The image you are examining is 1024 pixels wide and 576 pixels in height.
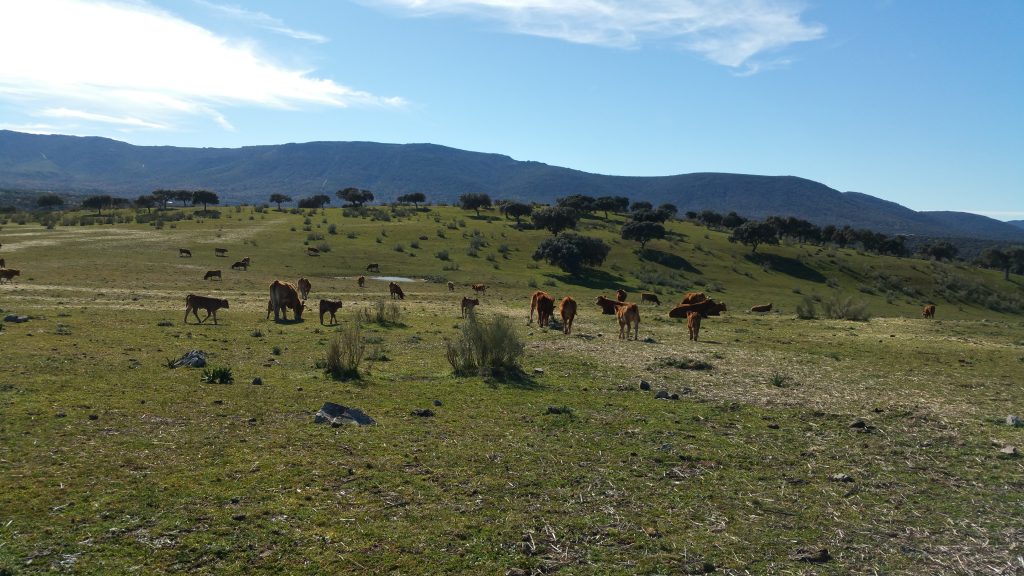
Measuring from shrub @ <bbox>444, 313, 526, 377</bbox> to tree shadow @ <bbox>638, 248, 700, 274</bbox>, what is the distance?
58.3 m

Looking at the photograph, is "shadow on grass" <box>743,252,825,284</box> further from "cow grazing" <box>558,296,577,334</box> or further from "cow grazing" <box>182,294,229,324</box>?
"cow grazing" <box>182,294,229,324</box>

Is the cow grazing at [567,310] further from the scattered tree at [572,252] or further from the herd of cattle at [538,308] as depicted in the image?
the scattered tree at [572,252]

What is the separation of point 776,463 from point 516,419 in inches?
186

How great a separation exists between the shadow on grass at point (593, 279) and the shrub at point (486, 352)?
Answer: 132 feet

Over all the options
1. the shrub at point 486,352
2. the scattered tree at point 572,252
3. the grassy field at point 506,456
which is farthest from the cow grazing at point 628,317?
the scattered tree at point 572,252

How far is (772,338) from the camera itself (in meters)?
27.0

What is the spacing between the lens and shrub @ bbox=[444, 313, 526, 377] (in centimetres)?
1712

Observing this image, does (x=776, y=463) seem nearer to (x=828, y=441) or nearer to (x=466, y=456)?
(x=828, y=441)

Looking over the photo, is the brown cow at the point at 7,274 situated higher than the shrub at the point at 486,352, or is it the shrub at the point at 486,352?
the shrub at the point at 486,352

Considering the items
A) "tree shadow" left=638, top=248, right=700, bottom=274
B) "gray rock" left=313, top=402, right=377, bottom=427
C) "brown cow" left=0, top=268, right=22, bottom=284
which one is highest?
"tree shadow" left=638, top=248, right=700, bottom=274

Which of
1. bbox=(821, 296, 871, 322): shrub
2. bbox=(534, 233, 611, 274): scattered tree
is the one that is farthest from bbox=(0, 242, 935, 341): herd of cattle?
bbox=(534, 233, 611, 274): scattered tree

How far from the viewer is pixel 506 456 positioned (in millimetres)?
10391

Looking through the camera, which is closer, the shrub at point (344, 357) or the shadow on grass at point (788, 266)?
the shrub at point (344, 357)

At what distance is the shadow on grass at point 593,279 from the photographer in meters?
58.9
